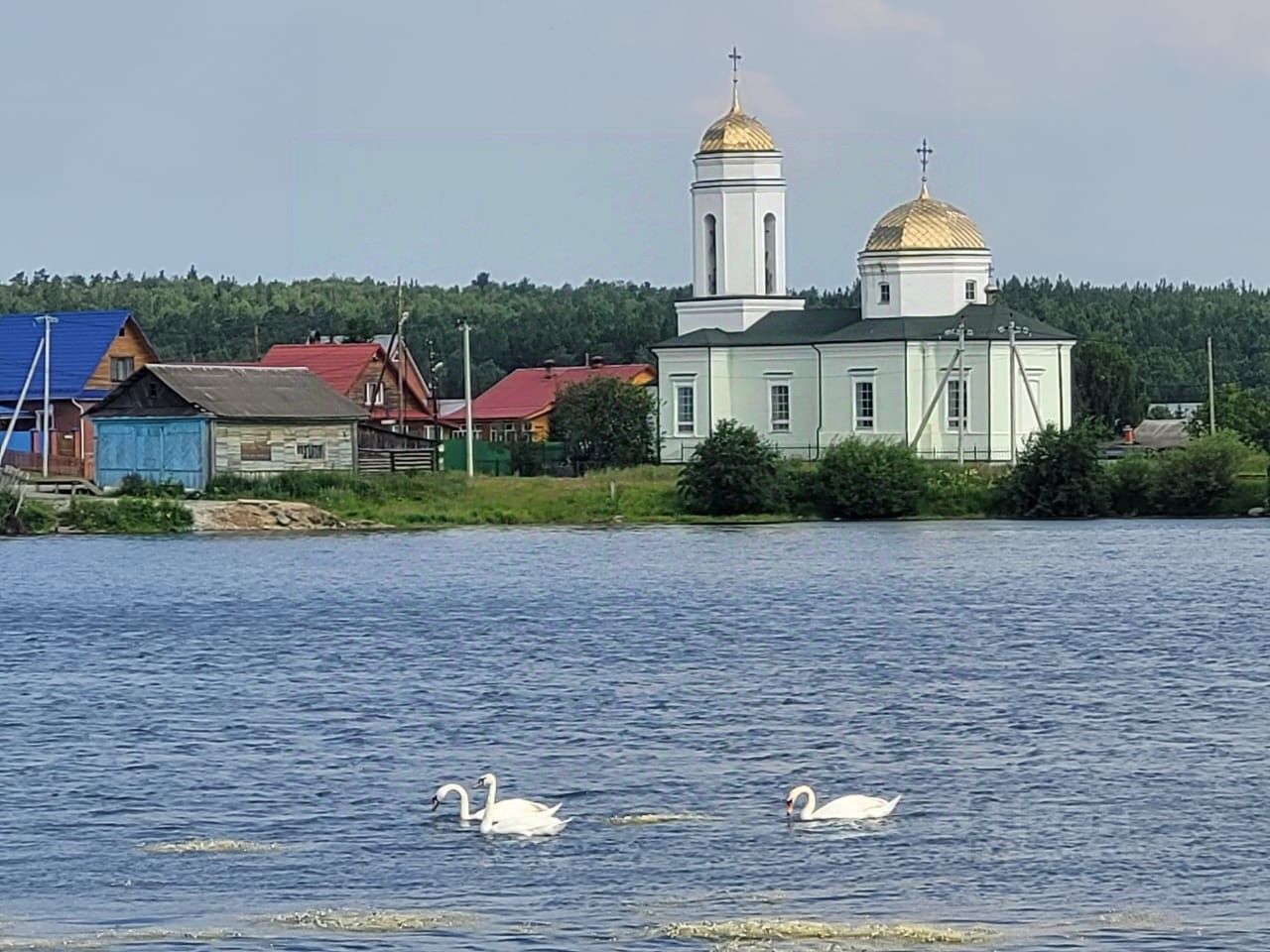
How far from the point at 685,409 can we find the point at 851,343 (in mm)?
5915

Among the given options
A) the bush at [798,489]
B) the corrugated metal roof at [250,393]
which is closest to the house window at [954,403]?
the bush at [798,489]

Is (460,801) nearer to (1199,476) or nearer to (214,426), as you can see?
(214,426)

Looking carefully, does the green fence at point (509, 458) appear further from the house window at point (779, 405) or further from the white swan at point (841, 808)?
the white swan at point (841, 808)

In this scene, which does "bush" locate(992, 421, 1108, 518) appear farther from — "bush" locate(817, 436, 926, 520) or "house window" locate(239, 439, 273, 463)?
"house window" locate(239, 439, 273, 463)

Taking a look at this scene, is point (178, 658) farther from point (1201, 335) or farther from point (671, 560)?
point (1201, 335)

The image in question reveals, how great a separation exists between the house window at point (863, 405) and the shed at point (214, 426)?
1560 cm

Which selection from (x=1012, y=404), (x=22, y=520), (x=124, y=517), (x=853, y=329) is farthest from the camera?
(x=853, y=329)

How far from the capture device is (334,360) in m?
76.4

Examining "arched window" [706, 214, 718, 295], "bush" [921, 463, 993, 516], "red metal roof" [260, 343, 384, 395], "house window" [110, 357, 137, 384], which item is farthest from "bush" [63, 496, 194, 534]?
"arched window" [706, 214, 718, 295]

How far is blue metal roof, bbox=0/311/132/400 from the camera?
7225 cm

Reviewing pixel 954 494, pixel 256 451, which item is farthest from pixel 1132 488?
pixel 256 451

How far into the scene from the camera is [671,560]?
51500mm

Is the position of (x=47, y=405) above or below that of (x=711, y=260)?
below

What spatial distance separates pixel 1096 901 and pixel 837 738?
7733 mm
